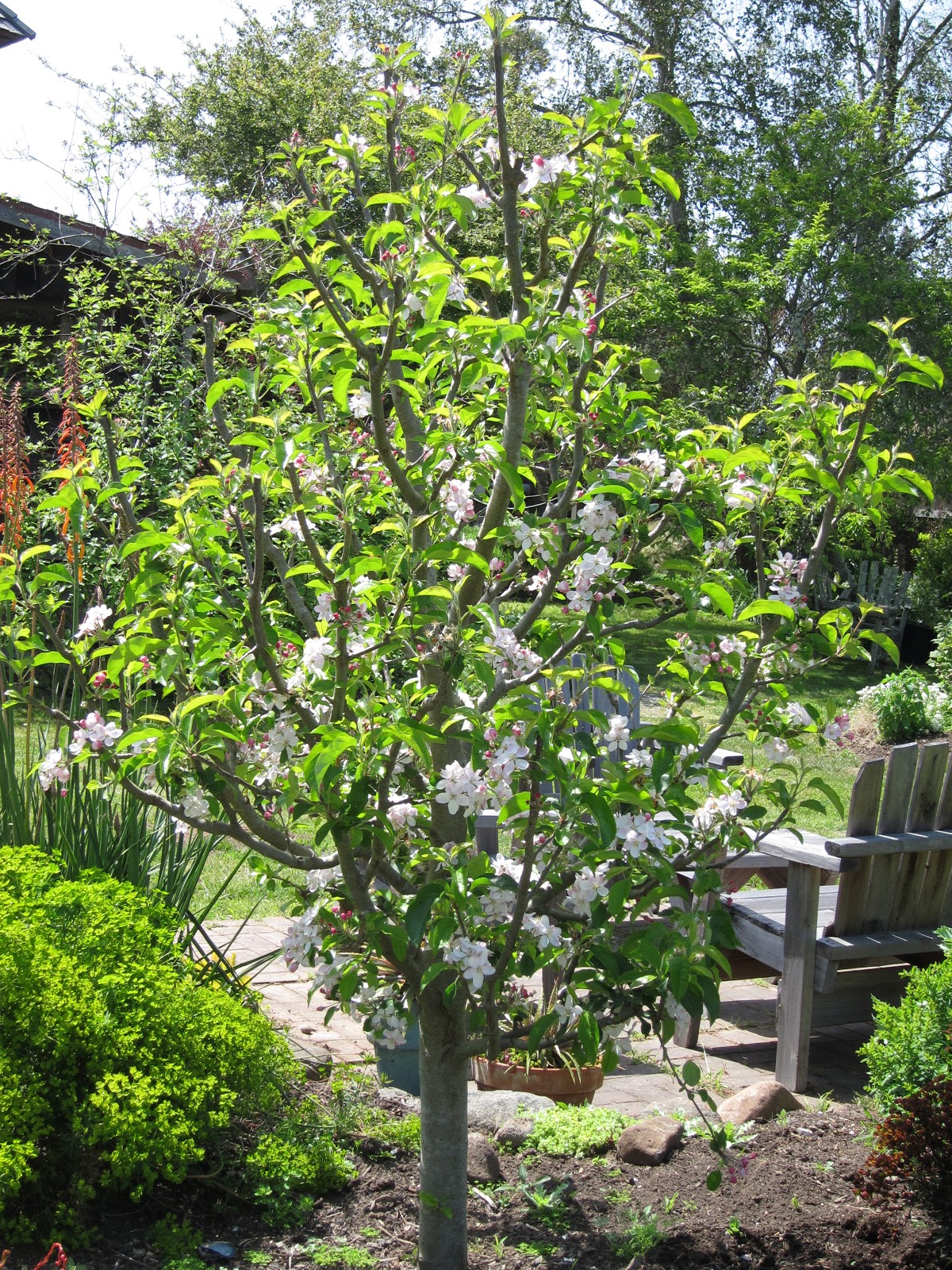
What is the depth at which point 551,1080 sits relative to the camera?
351 centimetres

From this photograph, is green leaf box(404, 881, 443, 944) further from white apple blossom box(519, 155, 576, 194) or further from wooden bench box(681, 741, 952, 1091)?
wooden bench box(681, 741, 952, 1091)

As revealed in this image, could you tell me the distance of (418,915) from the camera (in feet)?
6.49

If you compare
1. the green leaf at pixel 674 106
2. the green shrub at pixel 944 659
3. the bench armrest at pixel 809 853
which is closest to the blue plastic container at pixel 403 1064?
the bench armrest at pixel 809 853

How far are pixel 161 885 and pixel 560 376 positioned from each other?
2125 mm

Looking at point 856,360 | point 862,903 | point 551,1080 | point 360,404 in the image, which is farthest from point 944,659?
point 360,404

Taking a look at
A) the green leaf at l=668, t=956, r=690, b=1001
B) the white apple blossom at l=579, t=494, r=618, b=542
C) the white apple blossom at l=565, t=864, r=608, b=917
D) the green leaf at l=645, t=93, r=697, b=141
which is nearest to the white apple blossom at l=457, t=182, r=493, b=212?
the green leaf at l=645, t=93, r=697, b=141

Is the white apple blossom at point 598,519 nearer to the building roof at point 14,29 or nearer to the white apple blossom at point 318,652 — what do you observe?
the white apple blossom at point 318,652

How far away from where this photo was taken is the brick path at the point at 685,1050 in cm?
392

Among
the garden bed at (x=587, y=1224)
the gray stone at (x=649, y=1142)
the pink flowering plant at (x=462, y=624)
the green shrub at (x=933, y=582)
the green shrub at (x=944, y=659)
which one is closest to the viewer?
the pink flowering plant at (x=462, y=624)

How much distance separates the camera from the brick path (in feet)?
12.9

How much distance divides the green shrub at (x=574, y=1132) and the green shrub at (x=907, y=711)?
7391 mm

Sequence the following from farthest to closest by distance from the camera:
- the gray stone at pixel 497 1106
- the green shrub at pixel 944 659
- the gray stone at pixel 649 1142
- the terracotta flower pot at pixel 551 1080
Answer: the green shrub at pixel 944 659
the terracotta flower pot at pixel 551 1080
the gray stone at pixel 497 1106
the gray stone at pixel 649 1142

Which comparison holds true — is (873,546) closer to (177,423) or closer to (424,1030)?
(177,423)

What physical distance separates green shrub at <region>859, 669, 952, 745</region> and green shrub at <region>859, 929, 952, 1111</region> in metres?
7.18
